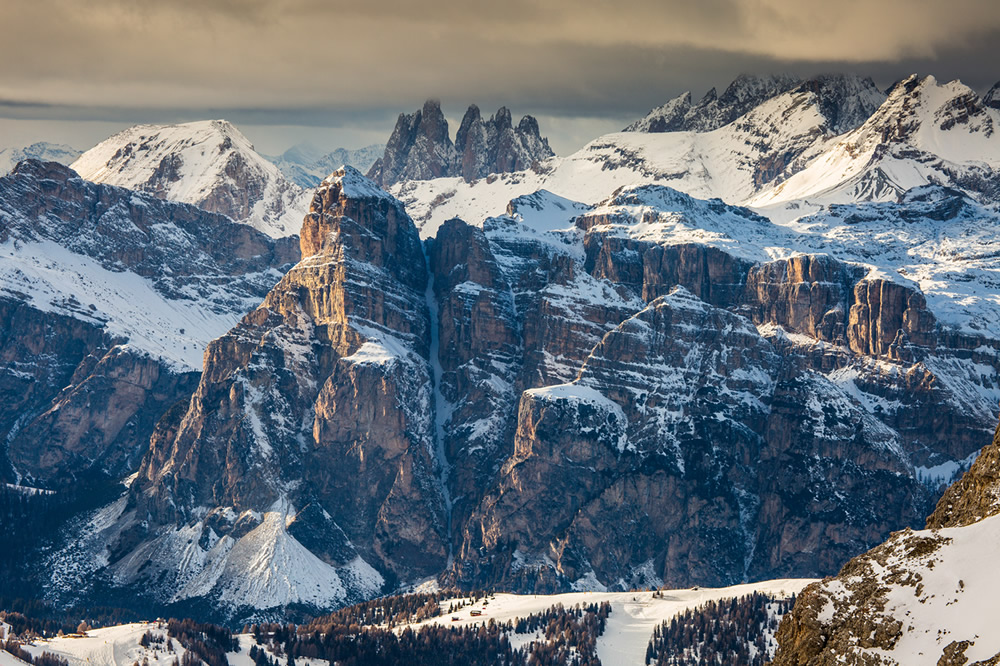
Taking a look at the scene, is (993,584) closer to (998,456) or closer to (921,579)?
(921,579)

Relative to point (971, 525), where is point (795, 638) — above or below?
below

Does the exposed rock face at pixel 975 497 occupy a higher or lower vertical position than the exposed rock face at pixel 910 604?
higher

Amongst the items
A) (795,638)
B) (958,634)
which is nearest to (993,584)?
(958,634)

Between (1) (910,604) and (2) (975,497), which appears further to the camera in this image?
(2) (975,497)

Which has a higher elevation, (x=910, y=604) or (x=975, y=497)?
(x=975, y=497)

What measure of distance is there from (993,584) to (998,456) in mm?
9462

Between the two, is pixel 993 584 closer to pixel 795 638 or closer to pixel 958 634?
pixel 958 634

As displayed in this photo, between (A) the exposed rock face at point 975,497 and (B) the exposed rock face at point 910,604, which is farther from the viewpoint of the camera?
(A) the exposed rock face at point 975,497

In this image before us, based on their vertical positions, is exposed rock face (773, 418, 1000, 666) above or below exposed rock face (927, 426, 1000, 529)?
below

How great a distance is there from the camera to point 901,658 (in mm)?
66938

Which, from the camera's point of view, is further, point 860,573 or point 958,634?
point 860,573

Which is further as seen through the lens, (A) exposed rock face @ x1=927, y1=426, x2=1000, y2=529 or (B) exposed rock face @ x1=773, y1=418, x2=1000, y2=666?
(A) exposed rock face @ x1=927, y1=426, x2=1000, y2=529

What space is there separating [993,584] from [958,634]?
3.05m

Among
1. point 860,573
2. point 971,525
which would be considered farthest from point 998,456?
point 860,573
